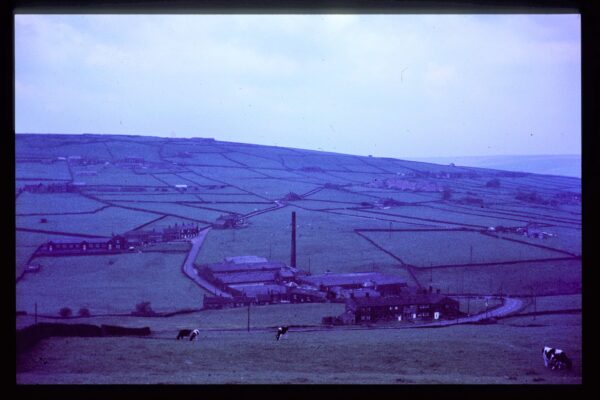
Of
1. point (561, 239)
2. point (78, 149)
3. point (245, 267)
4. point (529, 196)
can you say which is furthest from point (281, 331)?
point (529, 196)

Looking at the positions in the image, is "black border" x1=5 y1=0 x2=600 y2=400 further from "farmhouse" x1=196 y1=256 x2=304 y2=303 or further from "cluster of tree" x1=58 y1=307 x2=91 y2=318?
"farmhouse" x1=196 y1=256 x2=304 y2=303

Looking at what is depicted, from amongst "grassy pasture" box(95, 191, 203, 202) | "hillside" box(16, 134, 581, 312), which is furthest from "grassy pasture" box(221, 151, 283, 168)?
"grassy pasture" box(95, 191, 203, 202)

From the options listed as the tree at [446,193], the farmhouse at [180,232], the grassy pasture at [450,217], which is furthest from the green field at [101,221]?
the tree at [446,193]

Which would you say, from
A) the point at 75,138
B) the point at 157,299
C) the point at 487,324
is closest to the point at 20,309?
the point at 157,299

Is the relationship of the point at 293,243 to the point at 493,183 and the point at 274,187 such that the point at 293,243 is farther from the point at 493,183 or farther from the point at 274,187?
the point at 493,183

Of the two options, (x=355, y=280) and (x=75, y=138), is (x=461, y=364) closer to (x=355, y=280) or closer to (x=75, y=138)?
(x=355, y=280)
